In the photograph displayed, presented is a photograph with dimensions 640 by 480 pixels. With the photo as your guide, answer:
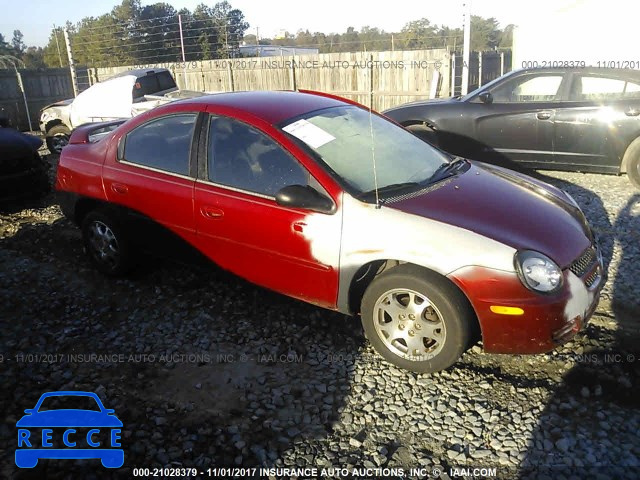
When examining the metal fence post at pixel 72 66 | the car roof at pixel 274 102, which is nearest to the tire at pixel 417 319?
the car roof at pixel 274 102

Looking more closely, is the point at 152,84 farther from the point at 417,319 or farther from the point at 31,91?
the point at 31,91

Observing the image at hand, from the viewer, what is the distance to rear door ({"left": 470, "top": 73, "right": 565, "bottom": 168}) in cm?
716

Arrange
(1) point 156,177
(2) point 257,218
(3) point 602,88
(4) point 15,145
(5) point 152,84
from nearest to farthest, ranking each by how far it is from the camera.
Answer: (2) point 257,218, (1) point 156,177, (4) point 15,145, (3) point 602,88, (5) point 152,84

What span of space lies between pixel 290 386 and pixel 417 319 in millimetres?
887

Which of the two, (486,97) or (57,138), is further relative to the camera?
(57,138)

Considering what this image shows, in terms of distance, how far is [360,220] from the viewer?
3.24 metres

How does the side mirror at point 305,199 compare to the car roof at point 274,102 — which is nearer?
the side mirror at point 305,199

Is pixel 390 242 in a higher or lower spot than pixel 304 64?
lower

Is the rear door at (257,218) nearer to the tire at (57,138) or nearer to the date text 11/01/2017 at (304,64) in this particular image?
the tire at (57,138)

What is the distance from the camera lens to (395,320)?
10.7 ft

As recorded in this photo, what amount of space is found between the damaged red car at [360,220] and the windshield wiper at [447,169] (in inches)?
0.8

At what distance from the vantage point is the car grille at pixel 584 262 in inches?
122

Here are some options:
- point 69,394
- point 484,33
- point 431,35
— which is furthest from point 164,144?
point 484,33

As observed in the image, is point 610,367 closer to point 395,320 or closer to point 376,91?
point 395,320
